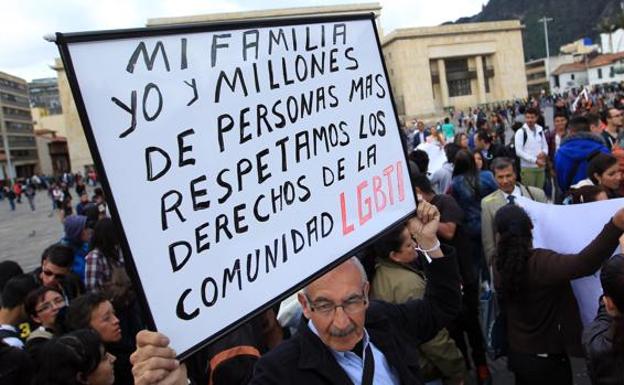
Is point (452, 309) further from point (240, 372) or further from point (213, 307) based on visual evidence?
point (213, 307)

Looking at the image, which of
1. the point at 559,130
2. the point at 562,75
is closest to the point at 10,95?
the point at 562,75

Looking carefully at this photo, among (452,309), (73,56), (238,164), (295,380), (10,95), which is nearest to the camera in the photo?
(73,56)

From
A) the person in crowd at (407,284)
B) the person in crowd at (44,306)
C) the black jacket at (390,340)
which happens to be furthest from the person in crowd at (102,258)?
the black jacket at (390,340)

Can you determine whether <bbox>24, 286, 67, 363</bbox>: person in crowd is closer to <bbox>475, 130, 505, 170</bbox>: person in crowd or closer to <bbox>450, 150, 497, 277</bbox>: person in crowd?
<bbox>450, 150, 497, 277</bbox>: person in crowd

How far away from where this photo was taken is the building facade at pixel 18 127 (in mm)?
85250

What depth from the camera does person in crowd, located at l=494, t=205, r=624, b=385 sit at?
2.83m

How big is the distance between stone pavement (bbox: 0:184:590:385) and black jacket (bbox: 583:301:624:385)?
2.03 meters

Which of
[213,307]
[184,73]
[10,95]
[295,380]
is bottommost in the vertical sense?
[295,380]

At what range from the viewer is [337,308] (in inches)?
71.7

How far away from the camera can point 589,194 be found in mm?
3785

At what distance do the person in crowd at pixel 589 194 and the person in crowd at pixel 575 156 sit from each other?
147cm

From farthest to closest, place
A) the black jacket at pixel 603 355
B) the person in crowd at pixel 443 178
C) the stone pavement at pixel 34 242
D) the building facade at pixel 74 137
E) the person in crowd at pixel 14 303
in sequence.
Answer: the building facade at pixel 74 137
the person in crowd at pixel 443 178
the stone pavement at pixel 34 242
the person in crowd at pixel 14 303
the black jacket at pixel 603 355

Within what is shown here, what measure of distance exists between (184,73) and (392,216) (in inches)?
37.4

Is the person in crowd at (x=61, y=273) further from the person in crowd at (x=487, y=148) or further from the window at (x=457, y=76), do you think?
the window at (x=457, y=76)
